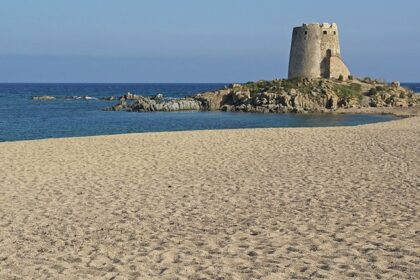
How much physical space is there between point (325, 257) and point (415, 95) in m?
59.2

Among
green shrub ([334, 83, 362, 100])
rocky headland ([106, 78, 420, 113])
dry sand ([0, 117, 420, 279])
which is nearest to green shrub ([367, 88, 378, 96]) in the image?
rocky headland ([106, 78, 420, 113])

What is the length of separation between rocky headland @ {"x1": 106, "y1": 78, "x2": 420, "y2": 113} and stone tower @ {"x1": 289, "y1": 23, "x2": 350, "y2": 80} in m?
2.70

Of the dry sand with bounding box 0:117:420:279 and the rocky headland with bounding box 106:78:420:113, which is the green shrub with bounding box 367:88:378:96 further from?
the dry sand with bounding box 0:117:420:279

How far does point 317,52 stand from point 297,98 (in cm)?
1095

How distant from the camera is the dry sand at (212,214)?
7.65m

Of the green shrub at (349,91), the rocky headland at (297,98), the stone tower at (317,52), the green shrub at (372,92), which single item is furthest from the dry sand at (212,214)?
the stone tower at (317,52)

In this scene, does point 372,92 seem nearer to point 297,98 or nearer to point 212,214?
point 297,98

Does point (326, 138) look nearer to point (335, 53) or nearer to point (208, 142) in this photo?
point (208, 142)

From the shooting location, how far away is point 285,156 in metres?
18.9

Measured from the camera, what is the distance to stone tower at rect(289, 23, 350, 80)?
64.4 meters

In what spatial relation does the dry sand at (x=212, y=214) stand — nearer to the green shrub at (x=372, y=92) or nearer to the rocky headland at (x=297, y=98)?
the rocky headland at (x=297, y=98)

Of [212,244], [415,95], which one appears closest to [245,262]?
[212,244]

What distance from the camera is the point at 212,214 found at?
10.8 meters

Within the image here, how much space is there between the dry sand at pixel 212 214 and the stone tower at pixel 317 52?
4546cm
